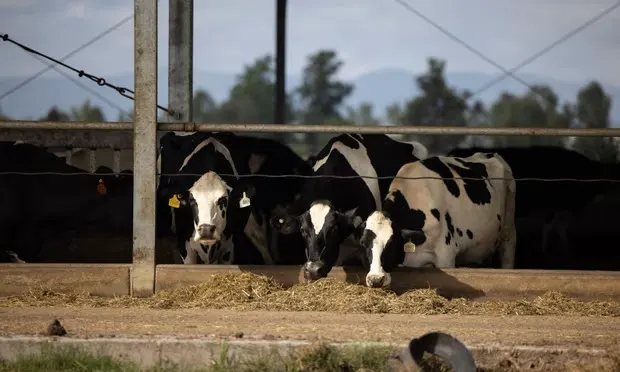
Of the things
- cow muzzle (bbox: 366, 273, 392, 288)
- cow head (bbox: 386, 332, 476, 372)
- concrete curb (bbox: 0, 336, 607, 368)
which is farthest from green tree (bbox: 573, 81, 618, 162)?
cow head (bbox: 386, 332, 476, 372)

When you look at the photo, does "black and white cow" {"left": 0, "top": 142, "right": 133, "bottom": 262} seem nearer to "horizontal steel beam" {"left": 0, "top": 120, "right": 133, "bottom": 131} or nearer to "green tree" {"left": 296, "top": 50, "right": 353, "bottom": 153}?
"horizontal steel beam" {"left": 0, "top": 120, "right": 133, "bottom": 131}

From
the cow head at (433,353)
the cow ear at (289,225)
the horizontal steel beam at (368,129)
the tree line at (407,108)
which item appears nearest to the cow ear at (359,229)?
the cow ear at (289,225)

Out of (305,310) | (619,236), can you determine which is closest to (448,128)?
(305,310)

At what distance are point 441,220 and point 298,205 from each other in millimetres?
1652

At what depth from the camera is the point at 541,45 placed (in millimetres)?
65688

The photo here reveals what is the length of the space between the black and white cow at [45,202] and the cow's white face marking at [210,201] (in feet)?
7.34

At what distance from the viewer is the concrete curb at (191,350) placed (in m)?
7.72

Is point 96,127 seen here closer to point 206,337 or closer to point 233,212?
point 233,212

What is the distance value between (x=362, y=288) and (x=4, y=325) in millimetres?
3350

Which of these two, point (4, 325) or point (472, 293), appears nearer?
point (4, 325)

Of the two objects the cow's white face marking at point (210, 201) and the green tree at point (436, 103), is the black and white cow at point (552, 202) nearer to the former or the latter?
the cow's white face marking at point (210, 201)

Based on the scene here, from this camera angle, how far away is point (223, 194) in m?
11.8

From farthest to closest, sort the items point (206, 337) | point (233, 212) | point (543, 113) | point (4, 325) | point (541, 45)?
point (541, 45)
point (543, 113)
point (233, 212)
point (4, 325)
point (206, 337)

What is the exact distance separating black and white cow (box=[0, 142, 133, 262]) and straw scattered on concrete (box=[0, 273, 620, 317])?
10.5ft
